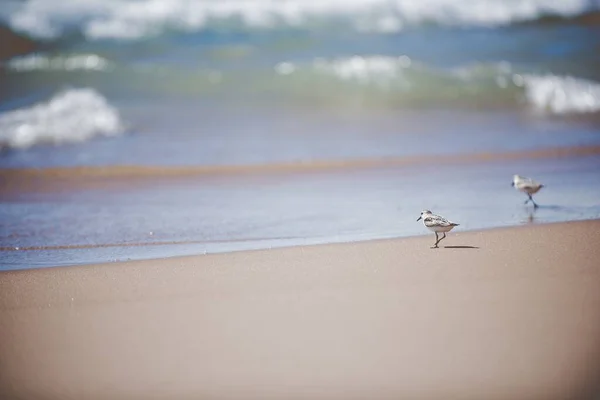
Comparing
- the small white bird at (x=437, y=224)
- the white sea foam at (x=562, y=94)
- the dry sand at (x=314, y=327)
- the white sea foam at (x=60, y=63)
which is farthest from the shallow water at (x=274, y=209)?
the white sea foam at (x=60, y=63)

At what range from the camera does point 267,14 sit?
1243 cm

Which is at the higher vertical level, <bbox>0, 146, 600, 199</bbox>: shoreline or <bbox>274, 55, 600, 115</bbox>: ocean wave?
<bbox>274, 55, 600, 115</bbox>: ocean wave

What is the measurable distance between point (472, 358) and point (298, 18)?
34.4ft

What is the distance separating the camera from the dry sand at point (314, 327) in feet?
8.61

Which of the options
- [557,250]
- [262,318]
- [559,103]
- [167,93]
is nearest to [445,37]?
[559,103]

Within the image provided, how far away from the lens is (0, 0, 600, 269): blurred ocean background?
558cm

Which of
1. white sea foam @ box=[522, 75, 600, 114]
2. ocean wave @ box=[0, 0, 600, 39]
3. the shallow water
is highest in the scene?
ocean wave @ box=[0, 0, 600, 39]

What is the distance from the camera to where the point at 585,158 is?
8.28m

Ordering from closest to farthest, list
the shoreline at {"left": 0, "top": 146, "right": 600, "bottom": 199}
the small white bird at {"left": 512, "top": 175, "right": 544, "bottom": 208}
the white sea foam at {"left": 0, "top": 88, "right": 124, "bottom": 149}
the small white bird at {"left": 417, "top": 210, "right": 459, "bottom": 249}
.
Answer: the small white bird at {"left": 417, "top": 210, "right": 459, "bottom": 249} < the small white bird at {"left": 512, "top": 175, "right": 544, "bottom": 208} < the shoreline at {"left": 0, "top": 146, "right": 600, "bottom": 199} < the white sea foam at {"left": 0, "top": 88, "right": 124, "bottom": 149}

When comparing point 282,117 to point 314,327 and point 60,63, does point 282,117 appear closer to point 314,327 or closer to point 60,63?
point 60,63

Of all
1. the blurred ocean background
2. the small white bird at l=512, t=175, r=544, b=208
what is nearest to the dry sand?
the blurred ocean background

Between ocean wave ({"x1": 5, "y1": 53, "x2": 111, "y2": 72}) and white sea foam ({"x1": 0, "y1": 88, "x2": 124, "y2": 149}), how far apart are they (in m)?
0.81

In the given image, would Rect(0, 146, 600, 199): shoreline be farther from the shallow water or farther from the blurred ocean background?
the shallow water

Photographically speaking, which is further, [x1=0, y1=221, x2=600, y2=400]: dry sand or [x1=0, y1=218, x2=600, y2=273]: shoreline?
[x1=0, y1=218, x2=600, y2=273]: shoreline
